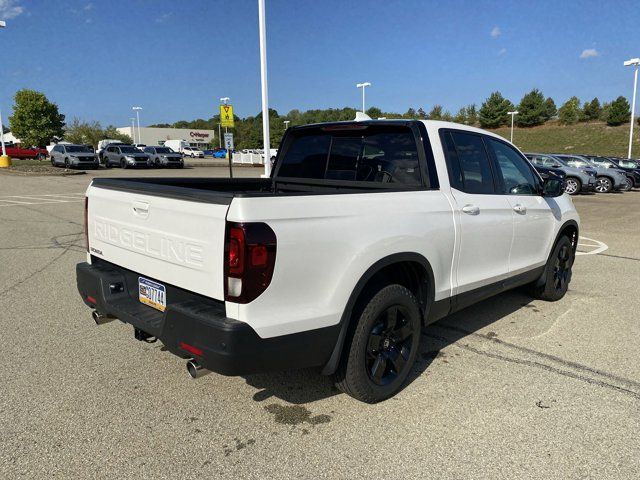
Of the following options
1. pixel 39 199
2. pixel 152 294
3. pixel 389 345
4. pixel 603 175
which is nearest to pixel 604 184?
pixel 603 175

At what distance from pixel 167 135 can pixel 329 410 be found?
112595 millimetres

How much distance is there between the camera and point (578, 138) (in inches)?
2630

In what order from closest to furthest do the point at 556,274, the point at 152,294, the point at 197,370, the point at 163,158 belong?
the point at 197,370 < the point at 152,294 < the point at 556,274 < the point at 163,158

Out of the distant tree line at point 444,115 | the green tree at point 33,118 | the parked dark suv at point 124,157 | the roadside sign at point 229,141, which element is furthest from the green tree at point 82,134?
the roadside sign at point 229,141

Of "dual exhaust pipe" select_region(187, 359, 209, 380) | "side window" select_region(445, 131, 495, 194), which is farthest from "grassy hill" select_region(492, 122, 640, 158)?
"dual exhaust pipe" select_region(187, 359, 209, 380)

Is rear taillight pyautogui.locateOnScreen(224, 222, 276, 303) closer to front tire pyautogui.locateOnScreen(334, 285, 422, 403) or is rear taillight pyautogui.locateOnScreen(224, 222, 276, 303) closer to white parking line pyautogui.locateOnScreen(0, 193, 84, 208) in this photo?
front tire pyautogui.locateOnScreen(334, 285, 422, 403)

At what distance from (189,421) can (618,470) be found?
92.0 inches

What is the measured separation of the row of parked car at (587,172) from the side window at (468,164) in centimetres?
1672

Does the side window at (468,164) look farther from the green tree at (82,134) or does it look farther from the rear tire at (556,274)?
the green tree at (82,134)

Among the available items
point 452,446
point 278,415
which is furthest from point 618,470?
point 278,415

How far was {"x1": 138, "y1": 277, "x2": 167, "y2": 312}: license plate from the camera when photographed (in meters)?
2.87

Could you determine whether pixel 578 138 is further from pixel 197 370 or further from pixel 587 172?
pixel 197 370

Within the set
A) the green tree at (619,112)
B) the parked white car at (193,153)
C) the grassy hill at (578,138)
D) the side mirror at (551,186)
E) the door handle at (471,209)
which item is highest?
the green tree at (619,112)

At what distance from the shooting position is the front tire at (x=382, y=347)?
9.55 ft
